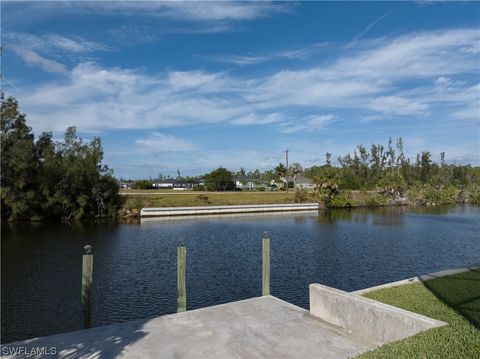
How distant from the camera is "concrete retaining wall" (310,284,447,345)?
5762 mm

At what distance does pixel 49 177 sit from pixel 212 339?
38.4 meters

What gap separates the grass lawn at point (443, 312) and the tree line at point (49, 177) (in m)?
36.7

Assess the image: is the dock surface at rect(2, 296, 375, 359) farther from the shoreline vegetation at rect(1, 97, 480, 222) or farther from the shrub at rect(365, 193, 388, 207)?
the shrub at rect(365, 193, 388, 207)

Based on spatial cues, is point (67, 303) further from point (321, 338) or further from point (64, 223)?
point (64, 223)

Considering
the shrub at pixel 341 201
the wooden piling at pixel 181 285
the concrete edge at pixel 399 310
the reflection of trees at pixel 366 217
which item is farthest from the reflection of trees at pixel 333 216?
the concrete edge at pixel 399 310

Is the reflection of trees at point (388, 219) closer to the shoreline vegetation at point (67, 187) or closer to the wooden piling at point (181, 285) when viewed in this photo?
the shoreline vegetation at point (67, 187)

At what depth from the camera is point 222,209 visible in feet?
162

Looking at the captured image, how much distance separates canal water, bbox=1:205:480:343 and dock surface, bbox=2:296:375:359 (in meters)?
4.46

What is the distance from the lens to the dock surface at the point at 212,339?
6.32 metres

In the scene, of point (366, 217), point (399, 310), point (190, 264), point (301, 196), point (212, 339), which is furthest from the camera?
point (301, 196)

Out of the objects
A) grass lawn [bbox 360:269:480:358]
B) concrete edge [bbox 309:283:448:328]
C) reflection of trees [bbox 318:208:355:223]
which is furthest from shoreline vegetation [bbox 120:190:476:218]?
concrete edge [bbox 309:283:448:328]

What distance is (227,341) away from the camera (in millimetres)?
6828

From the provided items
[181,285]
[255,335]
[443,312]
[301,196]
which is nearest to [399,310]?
[443,312]

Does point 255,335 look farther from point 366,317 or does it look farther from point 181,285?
point 181,285
